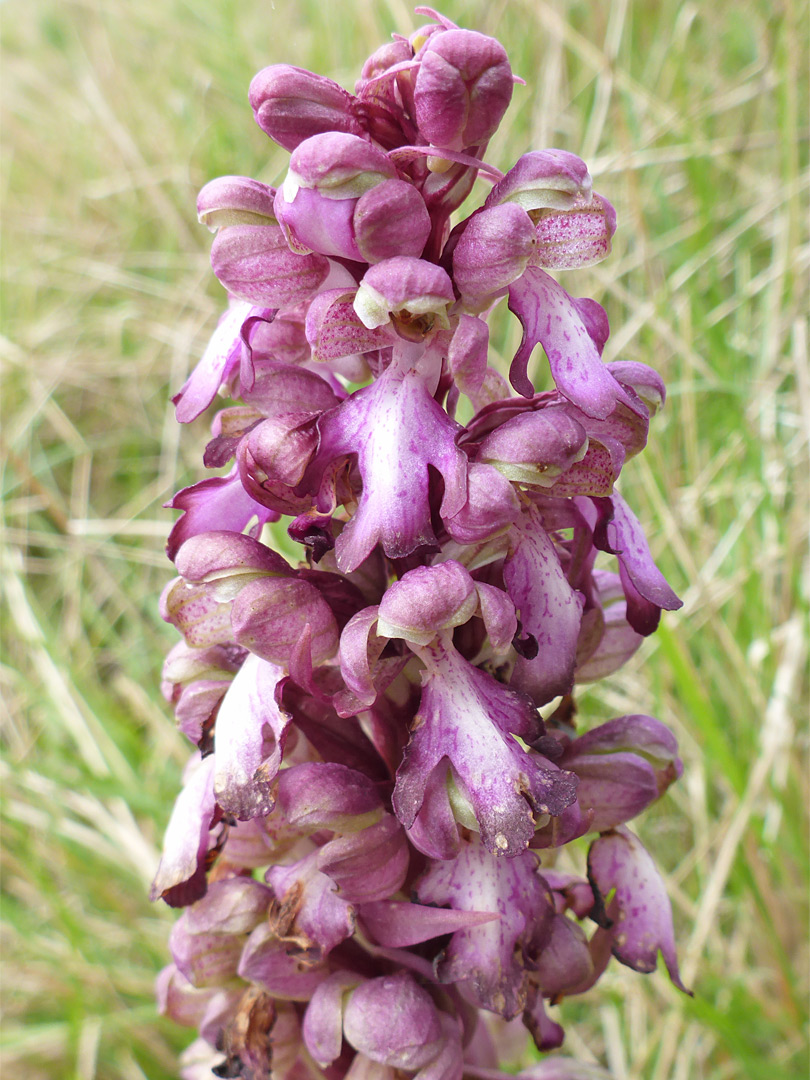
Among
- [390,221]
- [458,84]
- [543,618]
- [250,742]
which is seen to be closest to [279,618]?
[250,742]

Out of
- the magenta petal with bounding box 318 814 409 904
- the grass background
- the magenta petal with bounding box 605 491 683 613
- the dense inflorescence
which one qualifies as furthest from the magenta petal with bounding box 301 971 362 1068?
the grass background

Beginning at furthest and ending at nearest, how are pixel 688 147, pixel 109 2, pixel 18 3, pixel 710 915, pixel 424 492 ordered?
pixel 18 3 < pixel 109 2 < pixel 688 147 < pixel 710 915 < pixel 424 492

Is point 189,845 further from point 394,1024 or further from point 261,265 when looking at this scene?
point 261,265

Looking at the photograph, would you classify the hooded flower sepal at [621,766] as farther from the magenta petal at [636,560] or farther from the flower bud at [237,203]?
the flower bud at [237,203]

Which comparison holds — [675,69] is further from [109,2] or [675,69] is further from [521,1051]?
[109,2]

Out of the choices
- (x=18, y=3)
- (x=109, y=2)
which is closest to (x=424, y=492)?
(x=109, y=2)

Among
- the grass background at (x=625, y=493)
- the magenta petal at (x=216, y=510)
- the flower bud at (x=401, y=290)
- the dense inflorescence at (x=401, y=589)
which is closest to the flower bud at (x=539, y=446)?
the dense inflorescence at (x=401, y=589)
